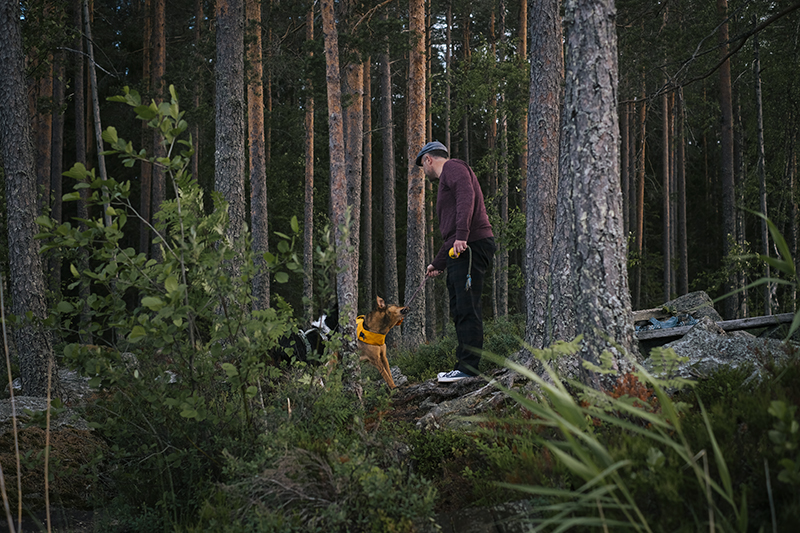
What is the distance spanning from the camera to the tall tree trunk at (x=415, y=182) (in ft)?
36.8

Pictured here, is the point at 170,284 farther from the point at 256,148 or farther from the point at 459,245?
the point at 256,148

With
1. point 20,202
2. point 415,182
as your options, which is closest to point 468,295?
point 20,202

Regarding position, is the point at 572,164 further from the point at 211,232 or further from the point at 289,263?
the point at 211,232

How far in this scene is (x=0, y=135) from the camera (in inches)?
262

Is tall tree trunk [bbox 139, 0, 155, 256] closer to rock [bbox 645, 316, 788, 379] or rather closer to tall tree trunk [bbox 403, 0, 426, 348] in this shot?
tall tree trunk [bbox 403, 0, 426, 348]

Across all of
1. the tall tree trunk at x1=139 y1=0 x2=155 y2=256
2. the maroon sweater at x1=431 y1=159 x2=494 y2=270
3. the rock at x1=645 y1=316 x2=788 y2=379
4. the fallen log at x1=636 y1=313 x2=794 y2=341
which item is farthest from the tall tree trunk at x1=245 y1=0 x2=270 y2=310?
the rock at x1=645 y1=316 x2=788 y2=379

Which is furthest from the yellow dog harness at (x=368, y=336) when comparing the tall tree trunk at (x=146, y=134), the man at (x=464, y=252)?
the tall tree trunk at (x=146, y=134)

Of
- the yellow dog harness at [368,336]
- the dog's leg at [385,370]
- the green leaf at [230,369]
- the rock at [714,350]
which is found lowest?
the dog's leg at [385,370]

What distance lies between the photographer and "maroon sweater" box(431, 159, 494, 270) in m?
5.28

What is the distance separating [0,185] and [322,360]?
1092 cm

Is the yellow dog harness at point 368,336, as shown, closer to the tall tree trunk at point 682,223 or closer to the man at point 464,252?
the man at point 464,252

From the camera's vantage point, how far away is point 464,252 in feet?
17.9

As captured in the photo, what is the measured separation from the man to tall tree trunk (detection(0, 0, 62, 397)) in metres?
4.68

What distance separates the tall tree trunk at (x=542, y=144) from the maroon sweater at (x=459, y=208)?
1425 millimetres
